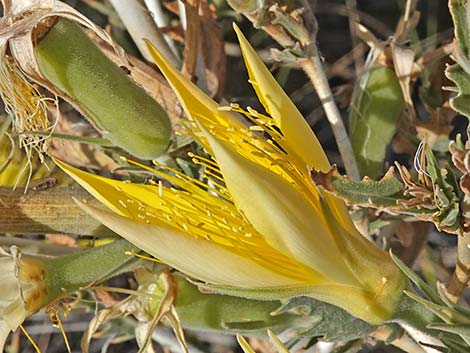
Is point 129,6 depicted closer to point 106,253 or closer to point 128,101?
point 128,101

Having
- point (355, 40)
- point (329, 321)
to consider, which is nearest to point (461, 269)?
point (329, 321)

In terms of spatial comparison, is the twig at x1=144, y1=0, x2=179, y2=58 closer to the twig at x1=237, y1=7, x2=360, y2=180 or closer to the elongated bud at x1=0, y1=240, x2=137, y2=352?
the twig at x1=237, y1=7, x2=360, y2=180

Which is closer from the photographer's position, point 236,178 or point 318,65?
point 236,178

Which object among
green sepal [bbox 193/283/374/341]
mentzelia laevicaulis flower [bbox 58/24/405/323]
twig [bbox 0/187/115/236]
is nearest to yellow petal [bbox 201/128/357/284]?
mentzelia laevicaulis flower [bbox 58/24/405/323]

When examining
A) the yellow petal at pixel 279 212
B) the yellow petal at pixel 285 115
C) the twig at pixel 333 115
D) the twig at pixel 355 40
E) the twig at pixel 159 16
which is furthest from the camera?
the twig at pixel 355 40

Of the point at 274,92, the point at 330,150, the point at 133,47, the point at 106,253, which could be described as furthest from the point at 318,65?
the point at 330,150

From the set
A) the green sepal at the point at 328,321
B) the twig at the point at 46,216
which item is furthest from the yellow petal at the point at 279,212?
the twig at the point at 46,216

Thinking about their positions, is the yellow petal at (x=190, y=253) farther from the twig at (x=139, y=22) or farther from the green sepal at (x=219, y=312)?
the twig at (x=139, y=22)
